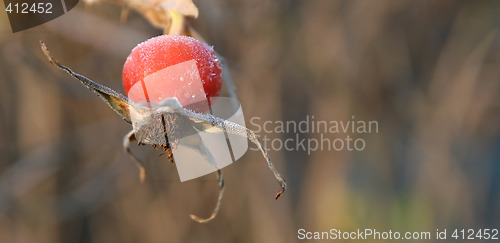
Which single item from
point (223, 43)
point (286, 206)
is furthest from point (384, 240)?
point (223, 43)
